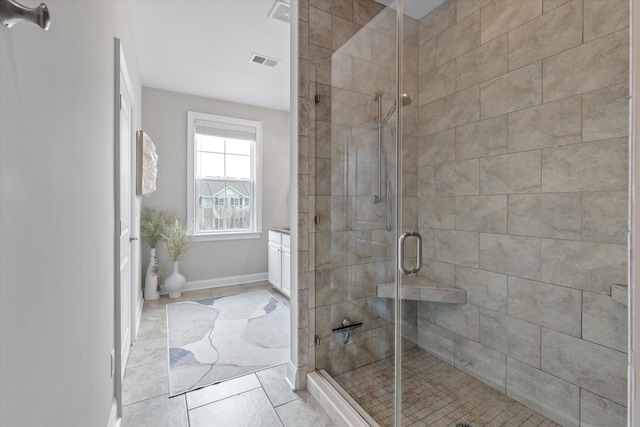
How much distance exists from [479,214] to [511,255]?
0.35 m

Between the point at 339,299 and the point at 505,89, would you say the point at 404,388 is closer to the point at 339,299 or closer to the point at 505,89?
the point at 339,299

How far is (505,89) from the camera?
200 centimetres

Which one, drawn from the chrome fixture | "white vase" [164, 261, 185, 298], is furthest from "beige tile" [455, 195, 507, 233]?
"white vase" [164, 261, 185, 298]

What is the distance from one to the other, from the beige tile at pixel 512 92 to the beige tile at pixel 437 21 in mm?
632

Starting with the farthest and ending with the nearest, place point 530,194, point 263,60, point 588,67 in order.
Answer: point 263,60
point 530,194
point 588,67

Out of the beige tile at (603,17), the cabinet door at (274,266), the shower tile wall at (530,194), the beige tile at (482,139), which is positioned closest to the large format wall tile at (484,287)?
the shower tile wall at (530,194)

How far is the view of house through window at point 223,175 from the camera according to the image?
164 inches

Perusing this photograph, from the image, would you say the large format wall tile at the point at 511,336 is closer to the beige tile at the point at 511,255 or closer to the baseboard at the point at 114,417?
the beige tile at the point at 511,255

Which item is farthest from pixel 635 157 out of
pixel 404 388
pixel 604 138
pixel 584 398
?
pixel 584 398

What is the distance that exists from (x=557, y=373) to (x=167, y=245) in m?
3.84

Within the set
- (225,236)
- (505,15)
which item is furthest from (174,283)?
(505,15)

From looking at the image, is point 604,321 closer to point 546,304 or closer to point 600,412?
point 546,304

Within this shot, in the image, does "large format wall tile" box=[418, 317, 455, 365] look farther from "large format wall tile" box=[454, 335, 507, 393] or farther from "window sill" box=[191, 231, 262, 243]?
"window sill" box=[191, 231, 262, 243]

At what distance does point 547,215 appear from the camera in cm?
179
